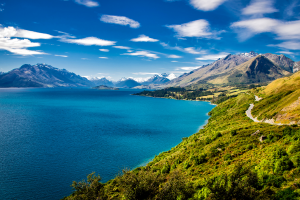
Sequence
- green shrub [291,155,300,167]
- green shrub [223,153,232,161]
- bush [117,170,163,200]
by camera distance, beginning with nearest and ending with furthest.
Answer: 1. green shrub [291,155,300,167]
2. bush [117,170,163,200]
3. green shrub [223,153,232,161]

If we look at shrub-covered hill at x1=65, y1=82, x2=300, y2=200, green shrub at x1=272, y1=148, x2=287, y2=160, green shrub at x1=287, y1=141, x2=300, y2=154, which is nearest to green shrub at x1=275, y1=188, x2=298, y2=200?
shrub-covered hill at x1=65, y1=82, x2=300, y2=200

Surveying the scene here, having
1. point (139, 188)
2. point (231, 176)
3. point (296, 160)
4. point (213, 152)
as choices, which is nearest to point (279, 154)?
point (296, 160)

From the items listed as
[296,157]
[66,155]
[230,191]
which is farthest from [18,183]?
[296,157]

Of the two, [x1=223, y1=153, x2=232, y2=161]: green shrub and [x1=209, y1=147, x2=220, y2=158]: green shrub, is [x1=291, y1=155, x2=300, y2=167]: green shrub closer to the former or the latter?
[x1=223, y1=153, x2=232, y2=161]: green shrub

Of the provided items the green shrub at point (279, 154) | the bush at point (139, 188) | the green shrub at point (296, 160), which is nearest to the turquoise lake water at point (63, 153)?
the bush at point (139, 188)

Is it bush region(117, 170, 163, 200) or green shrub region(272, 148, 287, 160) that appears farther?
green shrub region(272, 148, 287, 160)

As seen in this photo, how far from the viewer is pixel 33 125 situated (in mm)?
109562

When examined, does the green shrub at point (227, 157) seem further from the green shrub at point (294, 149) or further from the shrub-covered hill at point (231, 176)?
the green shrub at point (294, 149)

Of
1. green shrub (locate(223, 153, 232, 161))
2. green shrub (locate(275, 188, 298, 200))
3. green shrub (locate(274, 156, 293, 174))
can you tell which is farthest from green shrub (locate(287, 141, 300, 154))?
green shrub (locate(275, 188, 298, 200))

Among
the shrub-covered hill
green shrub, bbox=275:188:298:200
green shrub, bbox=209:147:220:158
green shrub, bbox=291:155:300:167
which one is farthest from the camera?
green shrub, bbox=209:147:220:158

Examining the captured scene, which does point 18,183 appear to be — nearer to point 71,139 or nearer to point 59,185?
point 59,185

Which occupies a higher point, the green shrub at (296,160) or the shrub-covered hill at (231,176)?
the green shrub at (296,160)

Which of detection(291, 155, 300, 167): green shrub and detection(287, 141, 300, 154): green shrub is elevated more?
detection(287, 141, 300, 154): green shrub

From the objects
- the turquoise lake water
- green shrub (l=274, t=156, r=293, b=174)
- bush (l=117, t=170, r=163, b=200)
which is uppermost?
green shrub (l=274, t=156, r=293, b=174)
